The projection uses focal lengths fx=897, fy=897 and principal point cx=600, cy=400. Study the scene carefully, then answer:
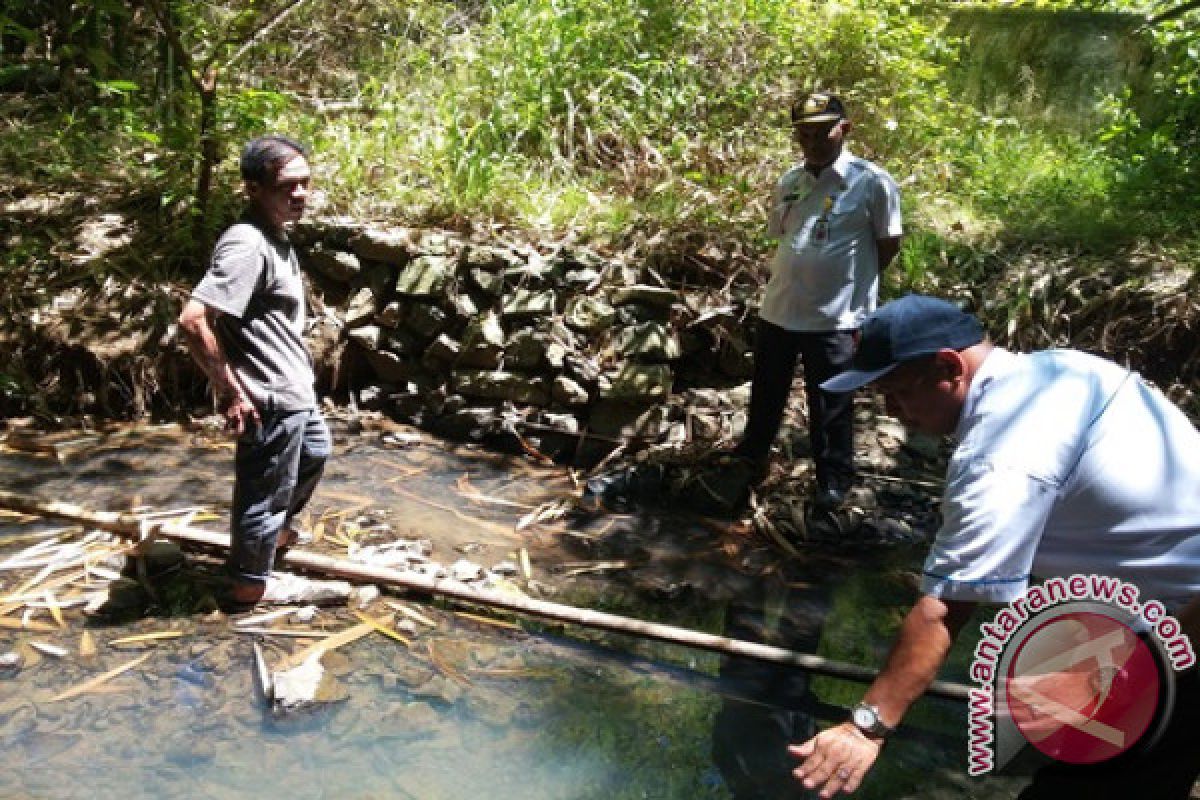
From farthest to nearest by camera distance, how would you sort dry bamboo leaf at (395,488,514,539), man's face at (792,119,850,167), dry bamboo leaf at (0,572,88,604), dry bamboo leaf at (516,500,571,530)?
dry bamboo leaf at (516,500,571,530) < dry bamboo leaf at (395,488,514,539) < man's face at (792,119,850,167) < dry bamboo leaf at (0,572,88,604)

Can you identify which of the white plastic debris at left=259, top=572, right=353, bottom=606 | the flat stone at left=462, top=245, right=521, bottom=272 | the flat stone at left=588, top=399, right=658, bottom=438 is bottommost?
the white plastic debris at left=259, top=572, right=353, bottom=606

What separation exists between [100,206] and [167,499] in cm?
293

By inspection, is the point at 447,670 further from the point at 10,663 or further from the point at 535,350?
the point at 535,350

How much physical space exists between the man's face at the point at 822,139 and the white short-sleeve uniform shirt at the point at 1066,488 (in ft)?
9.47

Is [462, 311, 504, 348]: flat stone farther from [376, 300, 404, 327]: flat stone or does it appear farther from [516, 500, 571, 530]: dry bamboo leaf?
[516, 500, 571, 530]: dry bamboo leaf

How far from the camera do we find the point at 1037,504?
78.4 inches

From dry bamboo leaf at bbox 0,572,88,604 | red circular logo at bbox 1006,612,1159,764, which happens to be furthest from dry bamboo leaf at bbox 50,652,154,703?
red circular logo at bbox 1006,612,1159,764

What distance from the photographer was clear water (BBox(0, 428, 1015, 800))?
3014 mm

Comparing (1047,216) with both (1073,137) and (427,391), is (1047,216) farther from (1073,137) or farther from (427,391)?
(427,391)

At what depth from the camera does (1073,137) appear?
30.9 ft

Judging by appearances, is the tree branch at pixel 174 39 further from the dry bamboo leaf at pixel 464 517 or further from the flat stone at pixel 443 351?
the dry bamboo leaf at pixel 464 517

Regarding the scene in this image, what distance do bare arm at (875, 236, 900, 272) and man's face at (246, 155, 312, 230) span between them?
3.00 meters

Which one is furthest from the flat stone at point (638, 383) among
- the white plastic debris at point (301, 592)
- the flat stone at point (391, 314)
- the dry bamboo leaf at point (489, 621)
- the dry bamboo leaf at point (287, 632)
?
the dry bamboo leaf at point (287, 632)

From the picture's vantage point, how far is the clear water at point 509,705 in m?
3.01
